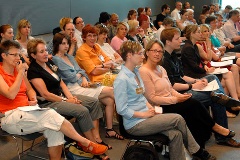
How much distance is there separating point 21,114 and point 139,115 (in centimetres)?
99

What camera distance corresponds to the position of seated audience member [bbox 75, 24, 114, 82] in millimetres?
4102

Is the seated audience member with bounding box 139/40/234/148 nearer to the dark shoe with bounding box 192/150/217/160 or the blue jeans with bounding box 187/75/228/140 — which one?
the dark shoe with bounding box 192/150/217/160

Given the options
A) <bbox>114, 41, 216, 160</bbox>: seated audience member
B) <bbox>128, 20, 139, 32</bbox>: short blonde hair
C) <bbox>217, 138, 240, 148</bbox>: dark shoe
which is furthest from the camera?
<bbox>128, 20, 139, 32</bbox>: short blonde hair

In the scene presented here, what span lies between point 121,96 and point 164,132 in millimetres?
471

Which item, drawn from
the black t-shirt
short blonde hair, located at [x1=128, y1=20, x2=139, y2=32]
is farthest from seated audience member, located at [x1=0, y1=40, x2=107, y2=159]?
short blonde hair, located at [x1=128, y1=20, x2=139, y2=32]

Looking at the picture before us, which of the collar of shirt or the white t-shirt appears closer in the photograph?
the collar of shirt

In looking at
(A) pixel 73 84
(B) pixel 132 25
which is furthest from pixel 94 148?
(B) pixel 132 25

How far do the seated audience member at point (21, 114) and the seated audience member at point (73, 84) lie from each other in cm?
62

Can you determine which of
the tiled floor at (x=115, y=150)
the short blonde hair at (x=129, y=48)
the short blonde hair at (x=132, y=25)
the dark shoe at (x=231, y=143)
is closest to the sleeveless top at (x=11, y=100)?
the tiled floor at (x=115, y=150)

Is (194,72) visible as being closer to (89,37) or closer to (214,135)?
(214,135)

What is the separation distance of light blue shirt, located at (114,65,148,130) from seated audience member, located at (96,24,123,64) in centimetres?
180

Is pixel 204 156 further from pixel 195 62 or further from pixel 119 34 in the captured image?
pixel 119 34

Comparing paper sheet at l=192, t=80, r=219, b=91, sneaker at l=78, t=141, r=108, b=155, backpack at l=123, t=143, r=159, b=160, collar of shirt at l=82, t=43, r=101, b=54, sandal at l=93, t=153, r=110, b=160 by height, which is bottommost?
sandal at l=93, t=153, r=110, b=160

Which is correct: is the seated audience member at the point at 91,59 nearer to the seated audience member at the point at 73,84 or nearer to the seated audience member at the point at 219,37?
the seated audience member at the point at 73,84
